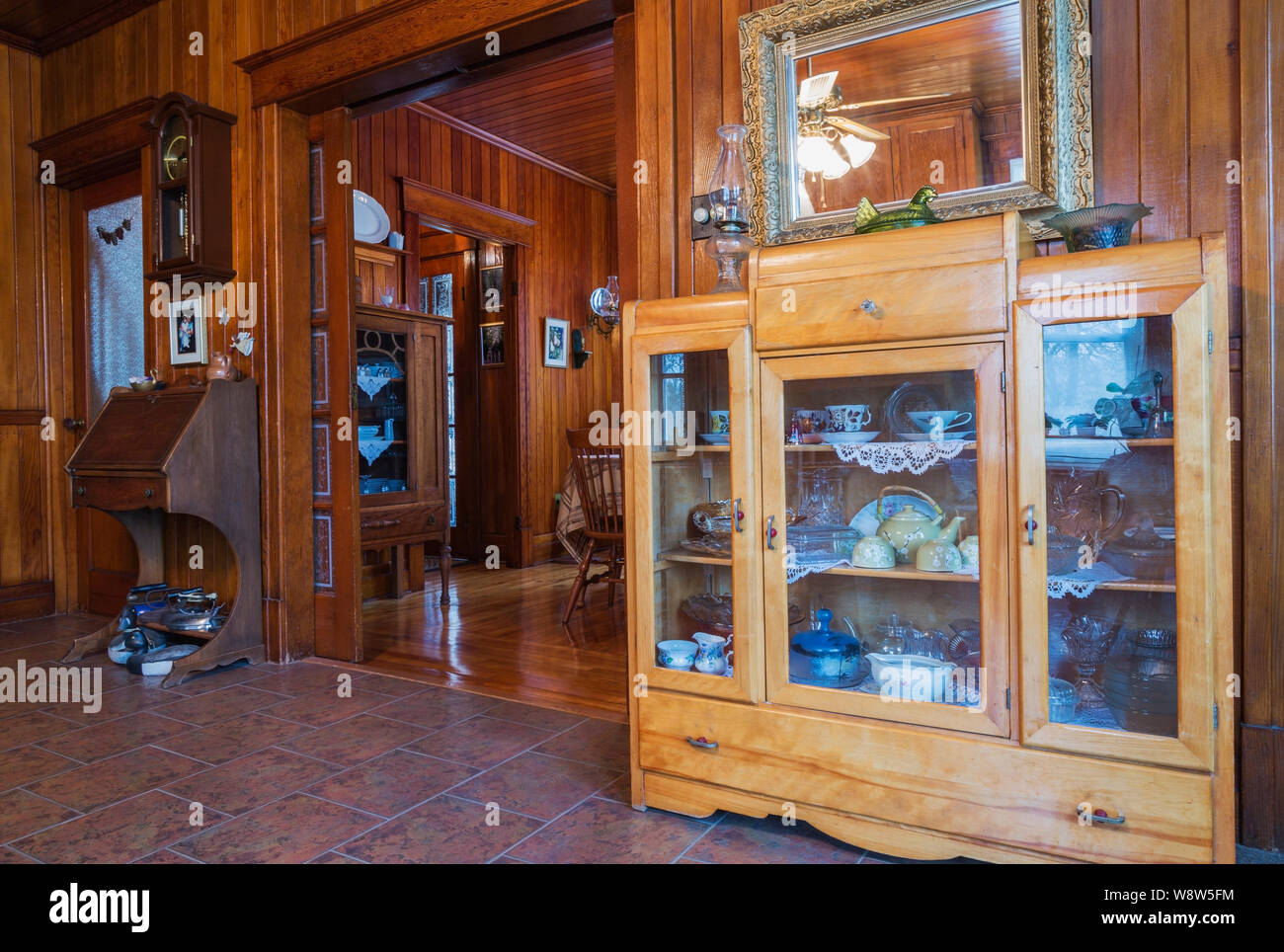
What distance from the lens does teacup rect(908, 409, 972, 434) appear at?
176 centimetres

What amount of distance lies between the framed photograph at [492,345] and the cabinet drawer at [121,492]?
3.34 m

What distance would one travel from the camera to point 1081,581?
167 centimetres

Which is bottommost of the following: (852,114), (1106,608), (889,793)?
Result: (889,793)

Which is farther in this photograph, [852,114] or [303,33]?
[303,33]

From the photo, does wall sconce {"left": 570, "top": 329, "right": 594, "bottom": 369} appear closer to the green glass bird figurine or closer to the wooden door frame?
the green glass bird figurine

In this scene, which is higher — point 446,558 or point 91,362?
point 91,362

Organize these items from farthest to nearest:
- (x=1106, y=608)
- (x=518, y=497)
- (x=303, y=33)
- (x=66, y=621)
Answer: (x=518, y=497) → (x=66, y=621) → (x=303, y=33) → (x=1106, y=608)

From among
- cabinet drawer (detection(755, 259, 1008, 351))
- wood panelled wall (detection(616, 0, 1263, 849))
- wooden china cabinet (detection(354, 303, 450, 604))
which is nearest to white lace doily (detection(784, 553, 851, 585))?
cabinet drawer (detection(755, 259, 1008, 351))

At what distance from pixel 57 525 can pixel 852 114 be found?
4.78m

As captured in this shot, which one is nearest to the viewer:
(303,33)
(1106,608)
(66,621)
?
(1106,608)

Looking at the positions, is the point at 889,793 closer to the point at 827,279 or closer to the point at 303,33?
the point at 827,279

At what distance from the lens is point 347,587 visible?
3588mm

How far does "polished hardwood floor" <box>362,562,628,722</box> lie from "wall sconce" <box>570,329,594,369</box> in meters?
2.27
